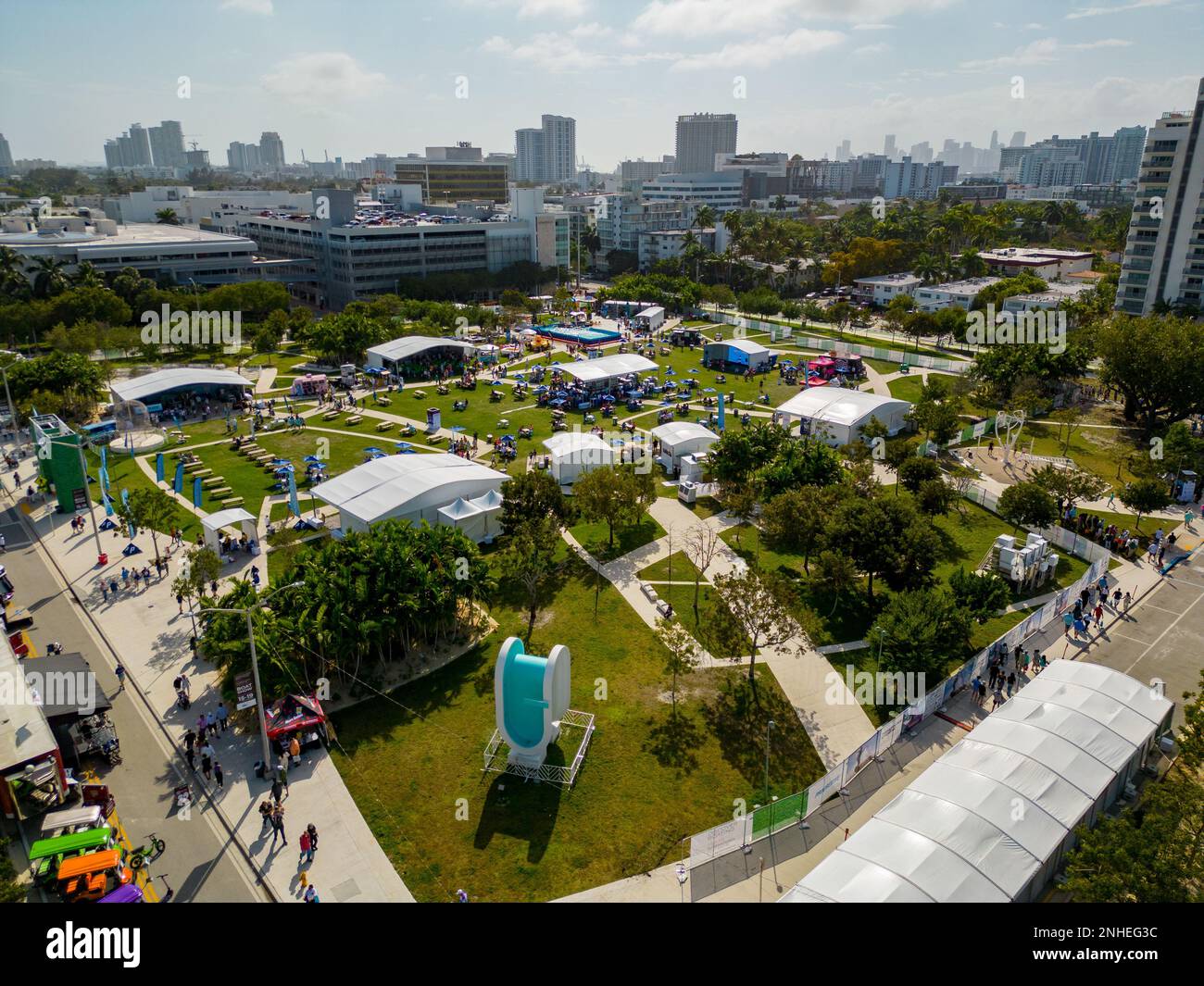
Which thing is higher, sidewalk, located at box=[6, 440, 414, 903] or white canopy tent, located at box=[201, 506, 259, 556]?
white canopy tent, located at box=[201, 506, 259, 556]

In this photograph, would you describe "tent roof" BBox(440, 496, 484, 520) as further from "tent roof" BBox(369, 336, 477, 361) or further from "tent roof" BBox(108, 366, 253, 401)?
"tent roof" BBox(369, 336, 477, 361)

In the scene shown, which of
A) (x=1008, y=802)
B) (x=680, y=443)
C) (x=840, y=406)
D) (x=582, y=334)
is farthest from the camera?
(x=582, y=334)

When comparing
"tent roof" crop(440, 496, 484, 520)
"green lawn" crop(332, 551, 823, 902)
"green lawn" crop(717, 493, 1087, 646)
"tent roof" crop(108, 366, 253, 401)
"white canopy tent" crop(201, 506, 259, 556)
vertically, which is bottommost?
"green lawn" crop(332, 551, 823, 902)

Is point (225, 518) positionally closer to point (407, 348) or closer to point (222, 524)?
point (222, 524)

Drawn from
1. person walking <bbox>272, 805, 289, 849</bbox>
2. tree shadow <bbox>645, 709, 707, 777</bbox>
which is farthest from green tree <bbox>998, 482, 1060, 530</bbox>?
person walking <bbox>272, 805, 289, 849</bbox>

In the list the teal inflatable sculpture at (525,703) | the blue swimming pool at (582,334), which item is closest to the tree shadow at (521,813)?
the teal inflatable sculpture at (525,703)

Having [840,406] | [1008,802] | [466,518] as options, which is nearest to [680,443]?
[840,406]

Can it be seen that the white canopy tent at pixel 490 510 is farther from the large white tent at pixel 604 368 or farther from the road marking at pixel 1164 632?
the road marking at pixel 1164 632

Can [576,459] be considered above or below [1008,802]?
above
